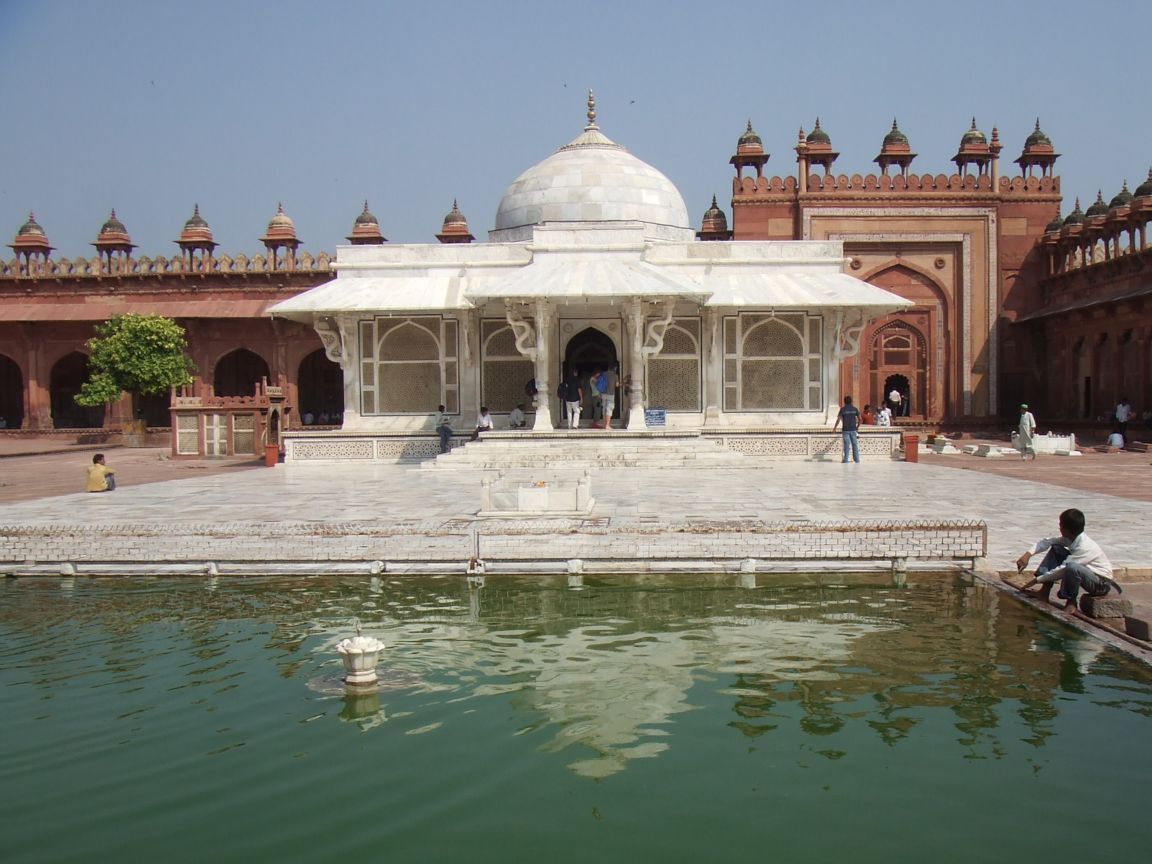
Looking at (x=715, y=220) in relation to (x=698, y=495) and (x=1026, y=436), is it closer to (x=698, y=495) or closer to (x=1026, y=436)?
(x=1026, y=436)

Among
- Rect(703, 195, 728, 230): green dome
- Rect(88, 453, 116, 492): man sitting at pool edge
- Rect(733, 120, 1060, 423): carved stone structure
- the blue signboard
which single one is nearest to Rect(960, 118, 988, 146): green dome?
Rect(733, 120, 1060, 423): carved stone structure

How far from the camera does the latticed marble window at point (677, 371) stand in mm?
19375

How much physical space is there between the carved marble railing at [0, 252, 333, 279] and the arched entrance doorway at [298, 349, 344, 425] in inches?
160

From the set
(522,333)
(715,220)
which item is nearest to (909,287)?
(715,220)

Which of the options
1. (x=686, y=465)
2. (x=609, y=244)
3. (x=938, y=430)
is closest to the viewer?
(x=686, y=465)

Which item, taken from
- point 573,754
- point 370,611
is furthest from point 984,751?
point 370,611

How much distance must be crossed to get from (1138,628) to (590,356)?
1516cm

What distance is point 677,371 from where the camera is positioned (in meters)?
19.4

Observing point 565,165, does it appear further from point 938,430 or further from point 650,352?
point 938,430

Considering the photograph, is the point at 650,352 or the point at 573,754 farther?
the point at 650,352

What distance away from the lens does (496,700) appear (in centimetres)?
449

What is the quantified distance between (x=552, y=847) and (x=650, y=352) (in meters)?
14.7

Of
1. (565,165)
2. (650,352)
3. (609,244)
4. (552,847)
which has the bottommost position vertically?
(552,847)

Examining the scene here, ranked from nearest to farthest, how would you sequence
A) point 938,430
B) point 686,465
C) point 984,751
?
point 984,751
point 686,465
point 938,430
